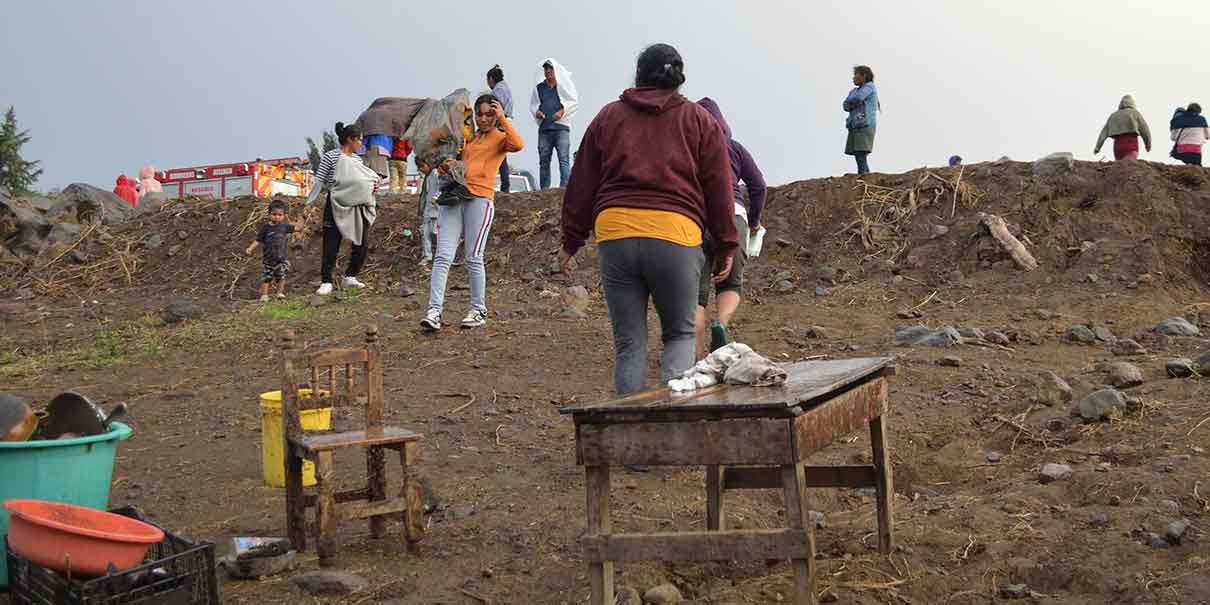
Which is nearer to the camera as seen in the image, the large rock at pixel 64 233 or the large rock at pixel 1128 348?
the large rock at pixel 1128 348

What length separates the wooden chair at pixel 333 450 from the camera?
12.6 feet

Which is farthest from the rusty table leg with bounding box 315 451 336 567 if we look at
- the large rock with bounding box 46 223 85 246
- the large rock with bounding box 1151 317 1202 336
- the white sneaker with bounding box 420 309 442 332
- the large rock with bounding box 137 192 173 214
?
the large rock with bounding box 137 192 173 214

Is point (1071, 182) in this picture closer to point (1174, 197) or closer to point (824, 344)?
point (1174, 197)

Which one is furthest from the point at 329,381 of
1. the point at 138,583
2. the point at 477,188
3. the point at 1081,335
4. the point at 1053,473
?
the point at 1081,335

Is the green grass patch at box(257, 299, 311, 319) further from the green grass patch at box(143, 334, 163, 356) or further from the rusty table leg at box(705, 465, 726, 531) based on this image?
the rusty table leg at box(705, 465, 726, 531)

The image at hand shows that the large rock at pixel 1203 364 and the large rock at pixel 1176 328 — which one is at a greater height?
the large rock at pixel 1176 328

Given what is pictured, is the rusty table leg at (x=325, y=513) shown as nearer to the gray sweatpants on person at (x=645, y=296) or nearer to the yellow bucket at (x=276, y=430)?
the yellow bucket at (x=276, y=430)

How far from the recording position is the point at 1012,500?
4.46 metres

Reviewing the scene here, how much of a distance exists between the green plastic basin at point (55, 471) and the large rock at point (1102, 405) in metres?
4.96

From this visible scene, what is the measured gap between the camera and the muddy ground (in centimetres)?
384

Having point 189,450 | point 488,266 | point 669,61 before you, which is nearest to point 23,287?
point 488,266

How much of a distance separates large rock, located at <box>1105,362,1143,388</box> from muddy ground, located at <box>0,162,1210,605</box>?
12 cm

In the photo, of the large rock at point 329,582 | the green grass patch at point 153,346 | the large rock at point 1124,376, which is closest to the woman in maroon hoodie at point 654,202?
the large rock at point 329,582

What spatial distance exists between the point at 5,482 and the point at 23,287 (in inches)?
469
